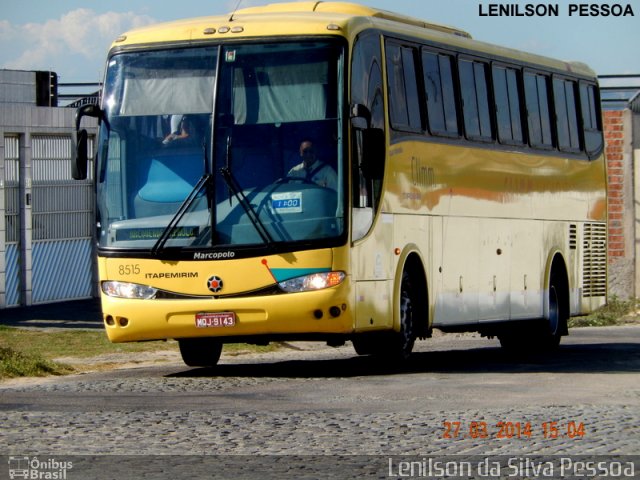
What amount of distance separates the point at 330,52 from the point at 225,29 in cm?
120

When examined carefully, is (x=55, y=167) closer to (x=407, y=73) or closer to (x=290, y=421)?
(x=407, y=73)

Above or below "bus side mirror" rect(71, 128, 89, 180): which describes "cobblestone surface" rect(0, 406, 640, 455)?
below

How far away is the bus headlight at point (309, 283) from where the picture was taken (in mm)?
16734

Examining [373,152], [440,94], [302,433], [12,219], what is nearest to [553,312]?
[440,94]

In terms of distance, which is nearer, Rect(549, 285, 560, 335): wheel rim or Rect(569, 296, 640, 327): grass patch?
Rect(549, 285, 560, 335): wheel rim

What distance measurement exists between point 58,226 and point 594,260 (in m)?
12.3

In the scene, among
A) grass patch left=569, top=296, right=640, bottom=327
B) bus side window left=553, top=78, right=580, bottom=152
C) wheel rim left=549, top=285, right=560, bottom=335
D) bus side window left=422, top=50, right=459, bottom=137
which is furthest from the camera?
grass patch left=569, top=296, right=640, bottom=327

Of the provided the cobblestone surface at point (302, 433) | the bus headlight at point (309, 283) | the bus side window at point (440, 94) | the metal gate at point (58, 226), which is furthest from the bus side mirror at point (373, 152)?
the metal gate at point (58, 226)

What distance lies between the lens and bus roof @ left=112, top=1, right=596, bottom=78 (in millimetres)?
17312

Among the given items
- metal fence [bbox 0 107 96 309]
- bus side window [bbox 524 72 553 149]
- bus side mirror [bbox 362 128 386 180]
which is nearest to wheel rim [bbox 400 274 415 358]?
bus side mirror [bbox 362 128 386 180]

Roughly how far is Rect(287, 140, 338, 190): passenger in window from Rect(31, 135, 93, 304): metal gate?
54.1 ft

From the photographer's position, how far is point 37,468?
33.4 feet

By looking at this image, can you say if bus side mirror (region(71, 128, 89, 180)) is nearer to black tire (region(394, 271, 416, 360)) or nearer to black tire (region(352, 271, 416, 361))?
black tire (region(352, 271, 416, 361))

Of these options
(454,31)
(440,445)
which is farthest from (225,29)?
(440,445)
